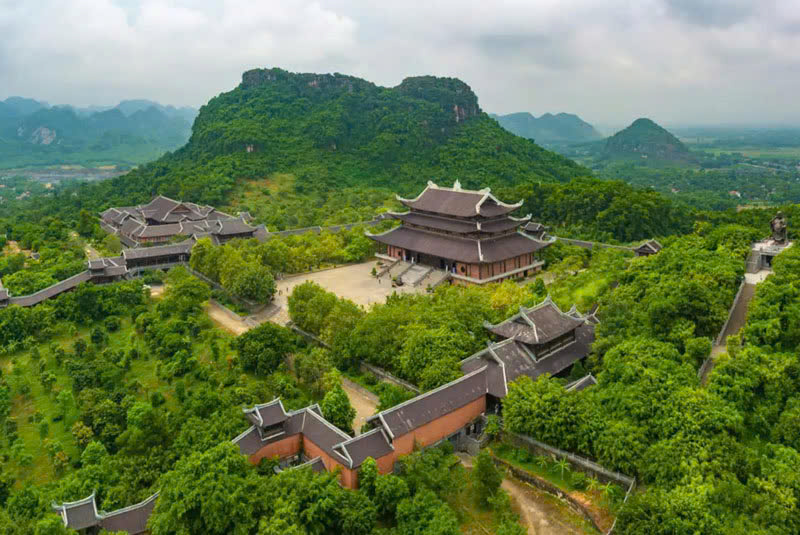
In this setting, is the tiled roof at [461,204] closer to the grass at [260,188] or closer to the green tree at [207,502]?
the green tree at [207,502]

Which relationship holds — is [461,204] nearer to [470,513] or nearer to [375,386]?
[375,386]

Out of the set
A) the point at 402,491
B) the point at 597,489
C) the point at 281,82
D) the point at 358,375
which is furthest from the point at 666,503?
the point at 281,82

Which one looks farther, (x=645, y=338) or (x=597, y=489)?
(x=645, y=338)

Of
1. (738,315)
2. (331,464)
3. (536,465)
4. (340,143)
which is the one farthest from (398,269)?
(340,143)

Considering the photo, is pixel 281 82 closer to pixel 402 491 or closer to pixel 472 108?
pixel 472 108

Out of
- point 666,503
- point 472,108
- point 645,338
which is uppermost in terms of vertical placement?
point 472,108

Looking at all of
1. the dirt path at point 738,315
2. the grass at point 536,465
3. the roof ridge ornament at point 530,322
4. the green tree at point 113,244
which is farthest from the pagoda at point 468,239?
the green tree at point 113,244
